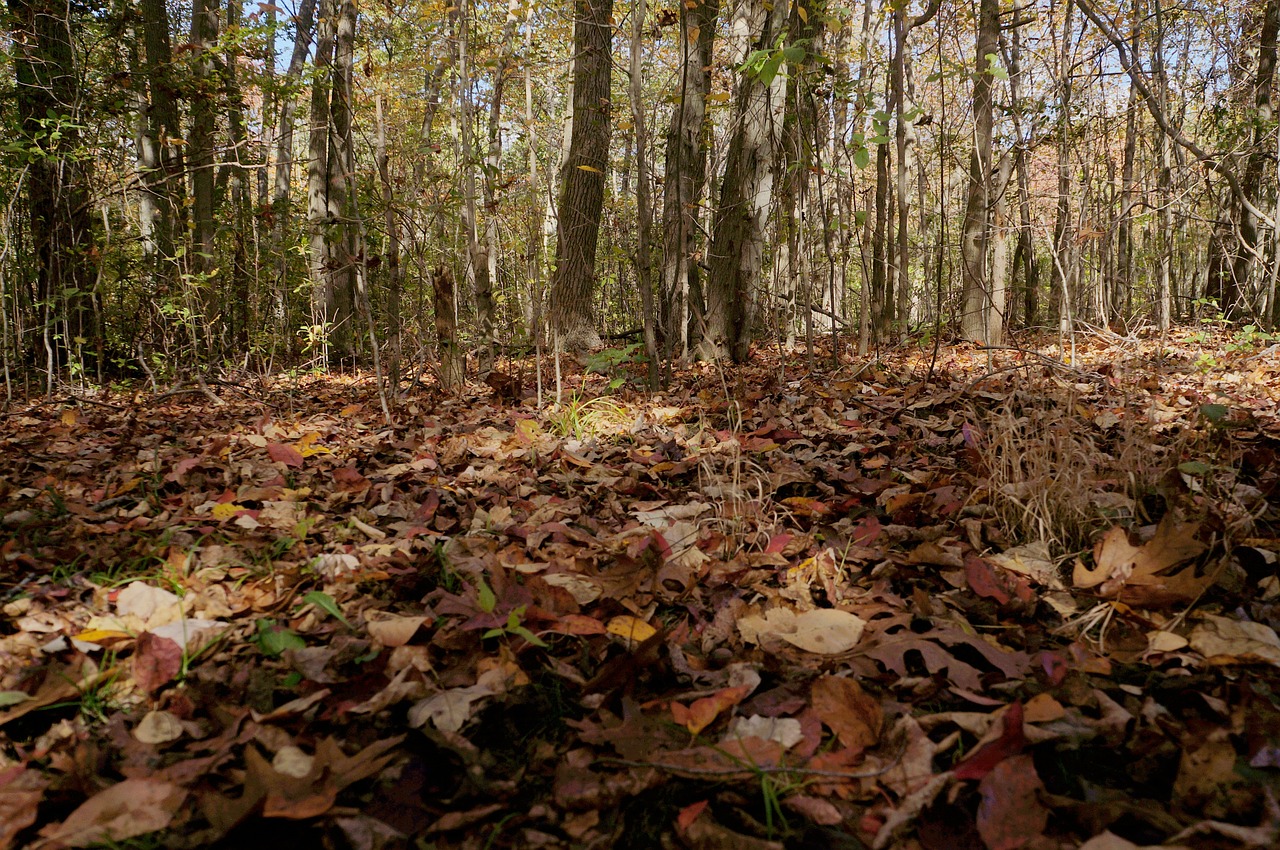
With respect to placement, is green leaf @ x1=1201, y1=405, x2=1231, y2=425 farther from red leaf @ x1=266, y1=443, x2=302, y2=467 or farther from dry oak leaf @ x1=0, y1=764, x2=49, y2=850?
red leaf @ x1=266, y1=443, x2=302, y2=467

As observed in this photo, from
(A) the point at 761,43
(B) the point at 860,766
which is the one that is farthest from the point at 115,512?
(A) the point at 761,43

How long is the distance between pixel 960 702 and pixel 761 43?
17.8ft

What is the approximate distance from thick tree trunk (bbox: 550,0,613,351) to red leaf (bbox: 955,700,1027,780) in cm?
559

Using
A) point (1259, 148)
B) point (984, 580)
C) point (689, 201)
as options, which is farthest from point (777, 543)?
point (1259, 148)

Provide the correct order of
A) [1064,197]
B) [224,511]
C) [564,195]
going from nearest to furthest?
[224,511]
[1064,197]
[564,195]

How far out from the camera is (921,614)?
164 cm

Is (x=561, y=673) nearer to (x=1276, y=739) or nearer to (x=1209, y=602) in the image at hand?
(x=1276, y=739)

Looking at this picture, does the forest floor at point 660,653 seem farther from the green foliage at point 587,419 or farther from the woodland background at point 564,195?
the woodland background at point 564,195

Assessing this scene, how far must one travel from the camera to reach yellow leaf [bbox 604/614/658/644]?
1.57 meters

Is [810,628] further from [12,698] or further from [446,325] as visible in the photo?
[446,325]

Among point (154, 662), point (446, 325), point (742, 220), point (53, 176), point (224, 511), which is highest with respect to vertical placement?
point (53, 176)

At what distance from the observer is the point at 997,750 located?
1.11 metres

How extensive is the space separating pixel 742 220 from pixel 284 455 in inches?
170

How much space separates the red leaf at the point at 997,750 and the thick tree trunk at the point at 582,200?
18.3 feet
